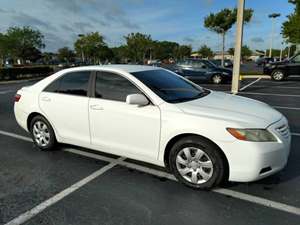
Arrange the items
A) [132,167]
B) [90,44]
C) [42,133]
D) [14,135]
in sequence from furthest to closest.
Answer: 1. [90,44]
2. [14,135]
3. [42,133]
4. [132,167]

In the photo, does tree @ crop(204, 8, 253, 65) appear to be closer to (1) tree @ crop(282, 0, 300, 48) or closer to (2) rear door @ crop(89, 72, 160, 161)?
(1) tree @ crop(282, 0, 300, 48)

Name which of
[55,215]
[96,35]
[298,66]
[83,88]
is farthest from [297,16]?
[96,35]

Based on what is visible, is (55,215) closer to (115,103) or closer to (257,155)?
(115,103)

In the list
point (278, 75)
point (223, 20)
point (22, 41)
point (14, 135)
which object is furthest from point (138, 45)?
point (14, 135)

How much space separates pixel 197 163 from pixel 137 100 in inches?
42.9

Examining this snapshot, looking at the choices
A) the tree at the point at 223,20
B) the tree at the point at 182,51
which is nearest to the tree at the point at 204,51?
the tree at the point at 182,51

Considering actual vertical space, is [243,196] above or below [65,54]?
below

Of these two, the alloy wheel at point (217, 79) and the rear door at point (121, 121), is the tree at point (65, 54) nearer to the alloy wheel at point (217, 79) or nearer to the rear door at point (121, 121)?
the alloy wheel at point (217, 79)

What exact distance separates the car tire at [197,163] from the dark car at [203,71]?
1359 centimetres

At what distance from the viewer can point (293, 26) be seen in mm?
21312

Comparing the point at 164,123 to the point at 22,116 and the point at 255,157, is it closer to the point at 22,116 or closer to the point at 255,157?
the point at 255,157

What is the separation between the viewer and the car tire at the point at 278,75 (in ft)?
59.2

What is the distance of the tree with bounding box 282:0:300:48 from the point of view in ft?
68.8

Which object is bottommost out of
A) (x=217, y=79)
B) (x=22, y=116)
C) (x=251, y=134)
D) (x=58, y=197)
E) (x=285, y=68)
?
(x=58, y=197)
